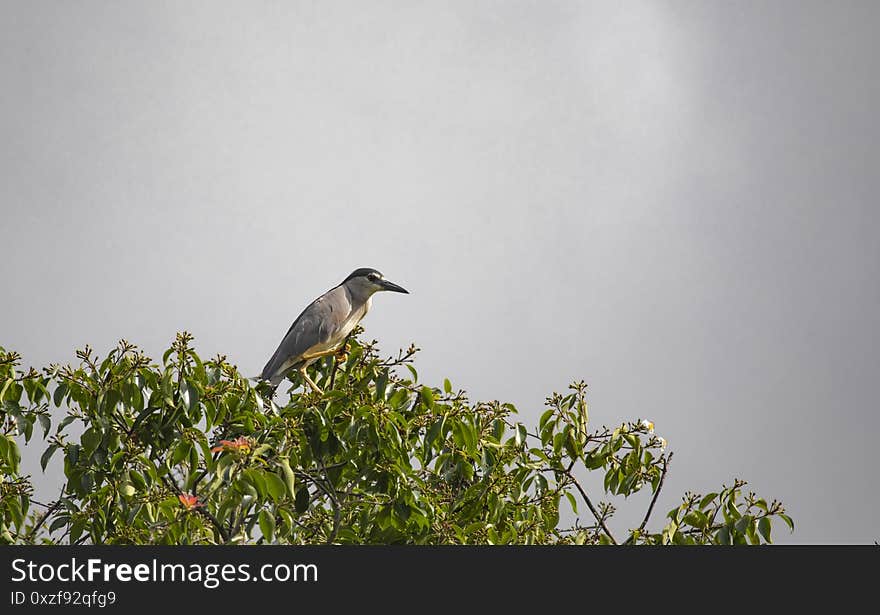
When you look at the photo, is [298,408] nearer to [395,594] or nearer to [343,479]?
[343,479]

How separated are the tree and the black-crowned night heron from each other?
1.81 feet

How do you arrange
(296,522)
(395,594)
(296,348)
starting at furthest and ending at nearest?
(296,348)
(296,522)
(395,594)

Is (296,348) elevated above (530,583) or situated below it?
above

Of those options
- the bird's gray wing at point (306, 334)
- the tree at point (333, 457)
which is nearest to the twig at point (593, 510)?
the tree at point (333, 457)

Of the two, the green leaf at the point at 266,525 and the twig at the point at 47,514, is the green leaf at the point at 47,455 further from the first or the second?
the green leaf at the point at 266,525

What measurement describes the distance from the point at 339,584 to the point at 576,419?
1.49 m

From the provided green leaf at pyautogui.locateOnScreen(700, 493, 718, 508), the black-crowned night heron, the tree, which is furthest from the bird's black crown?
green leaf at pyautogui.locateOnScreen(700, 493, 718, 508)

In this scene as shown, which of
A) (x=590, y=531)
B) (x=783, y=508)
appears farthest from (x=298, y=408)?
(x=783, y=508)

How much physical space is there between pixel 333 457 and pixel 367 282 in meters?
1.54

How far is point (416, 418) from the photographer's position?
3133 millimetres

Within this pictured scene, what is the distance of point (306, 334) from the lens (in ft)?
13.0

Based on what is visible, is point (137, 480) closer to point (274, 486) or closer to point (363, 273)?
point (274, 486)

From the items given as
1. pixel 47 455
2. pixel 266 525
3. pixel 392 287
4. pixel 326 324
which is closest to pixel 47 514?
pixel 47 455

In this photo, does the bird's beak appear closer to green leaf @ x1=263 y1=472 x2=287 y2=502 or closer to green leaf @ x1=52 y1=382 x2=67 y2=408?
green leaf @ x1=52 y1=382 x2=67 y2=408
